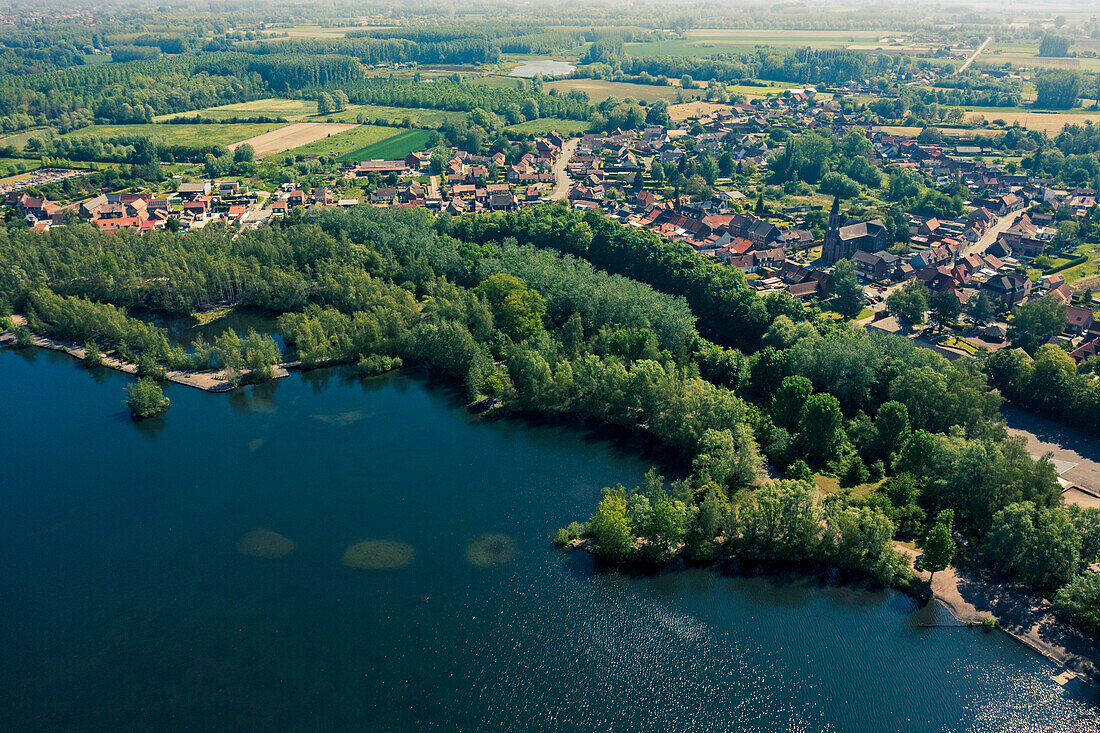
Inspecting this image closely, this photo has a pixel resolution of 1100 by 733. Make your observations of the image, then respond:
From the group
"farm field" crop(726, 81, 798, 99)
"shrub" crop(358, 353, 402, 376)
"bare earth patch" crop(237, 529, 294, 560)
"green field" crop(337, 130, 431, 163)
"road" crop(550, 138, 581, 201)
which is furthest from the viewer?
"farm field" crop(726, 81, 798, 99)

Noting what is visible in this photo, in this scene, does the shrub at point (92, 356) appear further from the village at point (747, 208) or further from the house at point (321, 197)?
the house at point (321, 197)

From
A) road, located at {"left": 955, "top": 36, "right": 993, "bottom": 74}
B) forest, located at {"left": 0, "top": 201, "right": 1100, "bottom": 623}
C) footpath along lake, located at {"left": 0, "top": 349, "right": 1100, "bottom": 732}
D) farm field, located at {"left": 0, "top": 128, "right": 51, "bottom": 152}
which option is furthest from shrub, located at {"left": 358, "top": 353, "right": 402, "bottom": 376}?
road, located at {"left": 955, "top": 36, "right": 993, "bottom": 74}

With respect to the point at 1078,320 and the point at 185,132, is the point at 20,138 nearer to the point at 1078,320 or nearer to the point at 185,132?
the point at 185,132

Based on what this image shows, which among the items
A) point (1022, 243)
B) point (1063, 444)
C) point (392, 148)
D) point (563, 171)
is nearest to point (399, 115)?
point (392, 148)

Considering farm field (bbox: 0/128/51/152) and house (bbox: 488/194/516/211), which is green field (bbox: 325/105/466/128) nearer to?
house (bbox: 488/194/516/211)

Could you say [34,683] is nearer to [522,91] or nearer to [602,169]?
[602,169]
